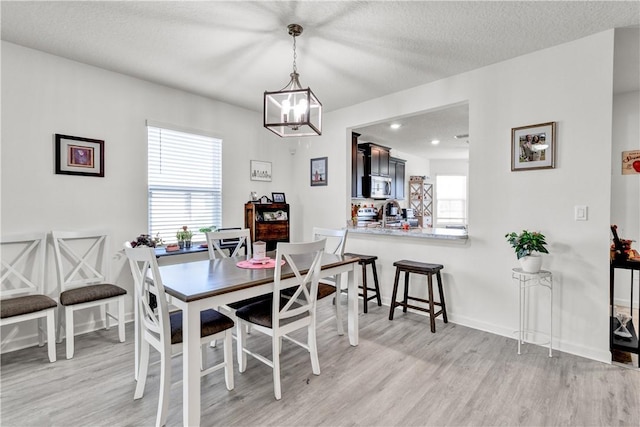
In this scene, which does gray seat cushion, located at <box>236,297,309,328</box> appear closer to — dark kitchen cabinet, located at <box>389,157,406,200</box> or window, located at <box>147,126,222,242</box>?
window, located at <box>147,126,222,242</box>

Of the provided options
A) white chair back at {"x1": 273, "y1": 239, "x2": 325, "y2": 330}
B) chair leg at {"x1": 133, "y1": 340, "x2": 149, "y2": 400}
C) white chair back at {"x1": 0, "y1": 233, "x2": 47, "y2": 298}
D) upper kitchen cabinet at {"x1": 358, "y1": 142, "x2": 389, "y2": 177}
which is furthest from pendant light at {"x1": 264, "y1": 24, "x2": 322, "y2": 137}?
upper kitchen cabinet at {"x1": 358, "y1": 142, "x2": 389, "y2": 177}

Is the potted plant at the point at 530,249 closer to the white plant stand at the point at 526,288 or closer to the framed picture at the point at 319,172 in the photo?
the white plant stand at the point at 526,288

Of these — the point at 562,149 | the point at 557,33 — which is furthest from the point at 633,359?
the point at 557,33

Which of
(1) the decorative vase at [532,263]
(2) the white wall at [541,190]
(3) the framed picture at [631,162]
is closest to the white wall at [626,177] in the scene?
(3) the framed picture at [631,162]

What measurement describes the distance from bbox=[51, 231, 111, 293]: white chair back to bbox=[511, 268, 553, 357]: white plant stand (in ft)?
12.7

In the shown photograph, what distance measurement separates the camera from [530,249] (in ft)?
8.58

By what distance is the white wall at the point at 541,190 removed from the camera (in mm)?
2531

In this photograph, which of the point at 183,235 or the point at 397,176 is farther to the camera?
the point at 397,176

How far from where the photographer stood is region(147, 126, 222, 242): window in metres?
3.63

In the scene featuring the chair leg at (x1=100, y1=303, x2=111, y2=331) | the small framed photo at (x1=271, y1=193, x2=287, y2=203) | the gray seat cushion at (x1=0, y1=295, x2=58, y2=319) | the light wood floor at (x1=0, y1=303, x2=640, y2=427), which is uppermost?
the small framed photo at (x1=271, y1=193, x2=287, y2=203)

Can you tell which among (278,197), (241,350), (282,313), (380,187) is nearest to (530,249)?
(282,313)

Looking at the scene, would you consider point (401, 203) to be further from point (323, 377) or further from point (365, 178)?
point (323, 377)

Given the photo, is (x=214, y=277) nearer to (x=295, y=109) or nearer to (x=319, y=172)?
(x=295, y=109)

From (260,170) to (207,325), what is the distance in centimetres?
300
